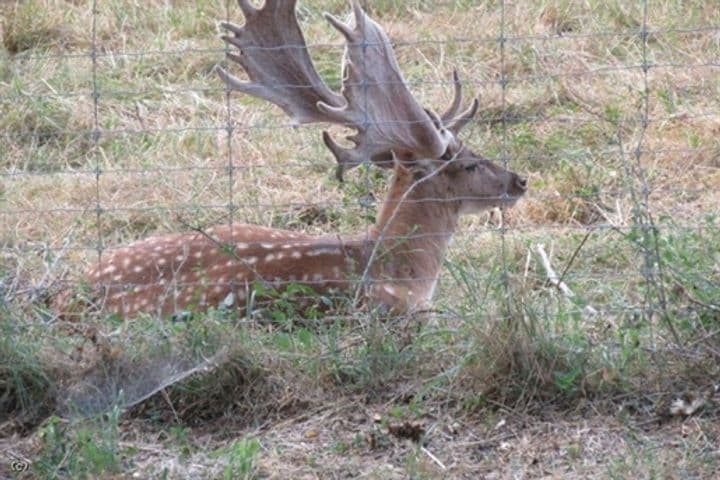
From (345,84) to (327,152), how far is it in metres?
2.43

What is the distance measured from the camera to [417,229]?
7910mm

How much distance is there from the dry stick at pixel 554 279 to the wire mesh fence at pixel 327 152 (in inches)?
1.9

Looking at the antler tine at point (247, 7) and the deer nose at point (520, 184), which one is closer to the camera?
the antler tine at point (247, 7)

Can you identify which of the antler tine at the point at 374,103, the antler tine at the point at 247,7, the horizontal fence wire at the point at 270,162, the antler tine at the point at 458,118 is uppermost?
the antler tine at the point at 247,7

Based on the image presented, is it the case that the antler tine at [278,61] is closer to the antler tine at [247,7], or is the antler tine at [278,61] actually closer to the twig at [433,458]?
the antler tine at [247,7]

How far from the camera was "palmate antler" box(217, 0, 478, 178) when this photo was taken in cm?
702

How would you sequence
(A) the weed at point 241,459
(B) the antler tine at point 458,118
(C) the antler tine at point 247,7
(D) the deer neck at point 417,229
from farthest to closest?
1. (B) the antler tine at point 458,118
2. (D) the deer neck at point 417,229
3. (C) the antler tine at point 247,7
4. (A) the weed at point 241,459

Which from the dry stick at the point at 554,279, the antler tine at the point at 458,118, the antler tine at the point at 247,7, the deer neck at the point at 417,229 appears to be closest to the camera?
the dry stick at the point at 554,279

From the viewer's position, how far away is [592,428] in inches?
222

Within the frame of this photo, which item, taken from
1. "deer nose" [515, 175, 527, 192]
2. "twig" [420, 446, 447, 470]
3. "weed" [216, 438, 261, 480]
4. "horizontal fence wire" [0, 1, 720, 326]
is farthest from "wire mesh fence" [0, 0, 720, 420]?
"weed" [216, 438, 261, 480]

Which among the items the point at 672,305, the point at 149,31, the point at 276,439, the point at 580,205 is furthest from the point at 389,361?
the point at 149,31

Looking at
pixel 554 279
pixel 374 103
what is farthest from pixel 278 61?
pixel 554 279

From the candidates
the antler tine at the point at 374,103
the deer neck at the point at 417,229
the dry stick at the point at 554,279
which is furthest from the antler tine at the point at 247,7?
the dry stick at the point at 554,279

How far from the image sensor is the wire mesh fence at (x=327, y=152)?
7.91m
